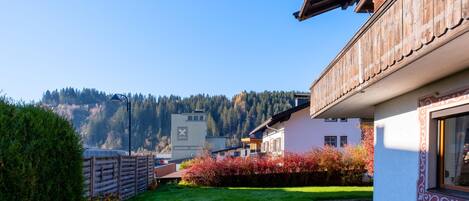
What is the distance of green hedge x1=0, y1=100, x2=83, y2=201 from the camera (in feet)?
15.6

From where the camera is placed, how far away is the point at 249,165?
23000mm

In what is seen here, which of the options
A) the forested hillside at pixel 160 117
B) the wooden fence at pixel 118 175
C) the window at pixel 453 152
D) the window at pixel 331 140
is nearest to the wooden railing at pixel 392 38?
the window at pixel 453 152

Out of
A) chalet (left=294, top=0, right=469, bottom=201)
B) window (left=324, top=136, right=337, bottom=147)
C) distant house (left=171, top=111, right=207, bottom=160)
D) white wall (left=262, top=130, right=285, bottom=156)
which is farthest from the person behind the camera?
distant house (left=171, top=111, right=207, bottom=160)

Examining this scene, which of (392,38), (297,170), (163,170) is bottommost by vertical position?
(163,170)

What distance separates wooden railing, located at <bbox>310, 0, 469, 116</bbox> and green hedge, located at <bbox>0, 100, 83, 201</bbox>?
4.05 meters

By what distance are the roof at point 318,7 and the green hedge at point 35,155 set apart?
7297mm

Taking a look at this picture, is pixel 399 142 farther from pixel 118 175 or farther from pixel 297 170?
pixel 297 170

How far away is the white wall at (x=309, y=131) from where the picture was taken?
3009 cm

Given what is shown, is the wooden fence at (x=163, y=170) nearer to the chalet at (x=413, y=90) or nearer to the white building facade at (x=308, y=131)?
the white building facade at (x=308, y=131)

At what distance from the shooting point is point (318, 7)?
11719 millimetres

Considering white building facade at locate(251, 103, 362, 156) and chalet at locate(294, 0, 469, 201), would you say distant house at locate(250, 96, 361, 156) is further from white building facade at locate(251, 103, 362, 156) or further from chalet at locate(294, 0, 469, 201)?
chalet at locate(294, 0, 469, 201)

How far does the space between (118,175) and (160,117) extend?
119639mm

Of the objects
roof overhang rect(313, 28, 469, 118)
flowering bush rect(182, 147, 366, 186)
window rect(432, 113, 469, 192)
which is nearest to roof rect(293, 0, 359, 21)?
roof overhang rect(313, 28, 469, 118)

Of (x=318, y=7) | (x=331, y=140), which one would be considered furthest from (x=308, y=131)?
(x=318, y=7)
